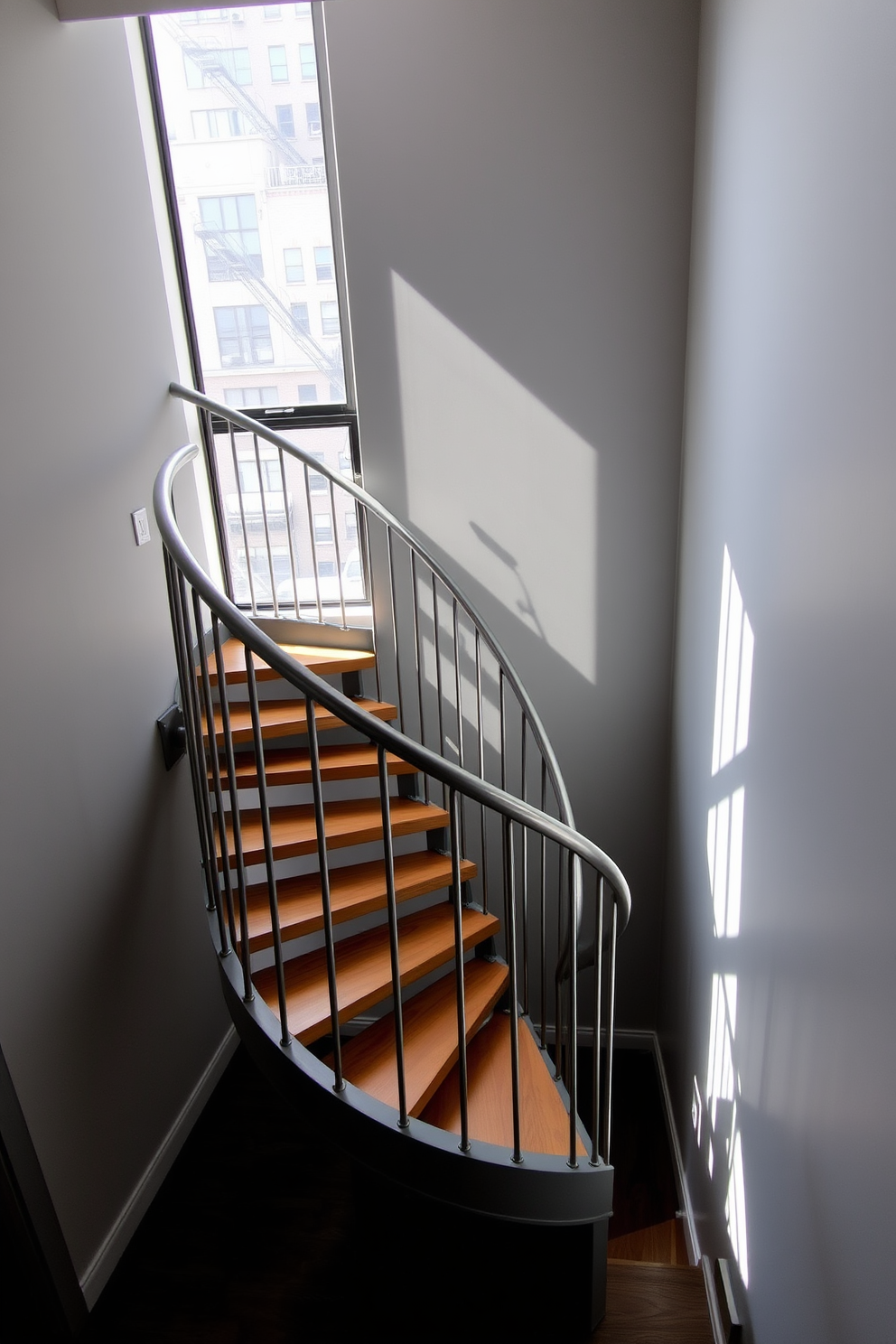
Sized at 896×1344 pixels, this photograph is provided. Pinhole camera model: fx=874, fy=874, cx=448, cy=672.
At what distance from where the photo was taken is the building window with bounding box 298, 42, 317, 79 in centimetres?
328

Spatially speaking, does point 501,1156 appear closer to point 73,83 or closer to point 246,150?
point 73,83

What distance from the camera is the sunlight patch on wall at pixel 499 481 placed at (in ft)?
11.4

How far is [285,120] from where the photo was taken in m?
3.37

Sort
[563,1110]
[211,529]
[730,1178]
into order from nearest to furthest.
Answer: [730,1178] → [563,1110] → [211,529]

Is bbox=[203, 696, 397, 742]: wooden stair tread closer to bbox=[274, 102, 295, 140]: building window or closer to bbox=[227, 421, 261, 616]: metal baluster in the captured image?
bbox=[227, 421, 261, 616]: metal baluster

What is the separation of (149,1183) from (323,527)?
2537 mm

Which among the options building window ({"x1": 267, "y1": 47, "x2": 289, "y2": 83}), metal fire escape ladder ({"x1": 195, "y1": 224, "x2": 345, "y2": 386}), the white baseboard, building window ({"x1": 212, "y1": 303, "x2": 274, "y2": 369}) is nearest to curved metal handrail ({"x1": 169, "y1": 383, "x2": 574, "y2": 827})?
building window ({"x1": 212, "y1": 303, "x2": 274, "y2": 369})

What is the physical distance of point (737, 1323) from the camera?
7.09 feet

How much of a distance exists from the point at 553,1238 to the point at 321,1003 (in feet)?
2.95

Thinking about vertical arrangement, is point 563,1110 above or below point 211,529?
below

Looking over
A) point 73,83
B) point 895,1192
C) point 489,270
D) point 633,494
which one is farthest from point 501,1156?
point 73,83

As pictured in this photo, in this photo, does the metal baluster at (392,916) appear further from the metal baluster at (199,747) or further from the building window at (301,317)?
the building window at (301,317)

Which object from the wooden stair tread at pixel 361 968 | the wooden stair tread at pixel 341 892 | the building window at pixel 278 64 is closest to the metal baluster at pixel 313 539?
the wooden stair tread at pixel 341 892

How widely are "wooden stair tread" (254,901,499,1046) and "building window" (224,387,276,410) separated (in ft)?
7.25
